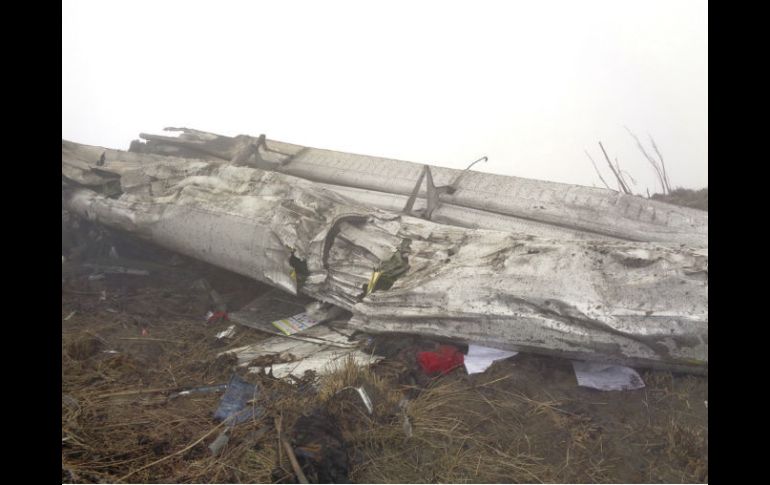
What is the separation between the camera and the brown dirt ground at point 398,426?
2.12 meters

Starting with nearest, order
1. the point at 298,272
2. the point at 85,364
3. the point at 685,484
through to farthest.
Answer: the point at 685,484 < the point at 85,364 < the point at 298,272

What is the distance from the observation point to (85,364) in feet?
10.1

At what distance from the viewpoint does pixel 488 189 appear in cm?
451

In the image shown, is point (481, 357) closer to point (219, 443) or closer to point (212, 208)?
point (219, 443)

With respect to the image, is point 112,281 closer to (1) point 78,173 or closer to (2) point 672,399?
(1) point 78,173

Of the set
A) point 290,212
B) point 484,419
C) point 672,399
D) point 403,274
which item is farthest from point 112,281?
point 672,399

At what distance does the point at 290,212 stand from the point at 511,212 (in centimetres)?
188

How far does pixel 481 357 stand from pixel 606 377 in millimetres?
640

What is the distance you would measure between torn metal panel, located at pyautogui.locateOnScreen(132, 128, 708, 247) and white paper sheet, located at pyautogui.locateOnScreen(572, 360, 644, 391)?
150 cm

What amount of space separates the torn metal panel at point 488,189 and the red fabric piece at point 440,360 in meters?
1.81

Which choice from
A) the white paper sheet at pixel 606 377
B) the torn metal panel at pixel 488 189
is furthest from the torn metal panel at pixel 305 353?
the torn metal panel at pixel 488 189

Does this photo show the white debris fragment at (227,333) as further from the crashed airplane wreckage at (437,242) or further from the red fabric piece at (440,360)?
the red fabric piece at (440,360)

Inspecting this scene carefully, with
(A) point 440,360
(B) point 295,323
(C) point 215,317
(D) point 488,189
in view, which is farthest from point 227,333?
(D) point 488,189
